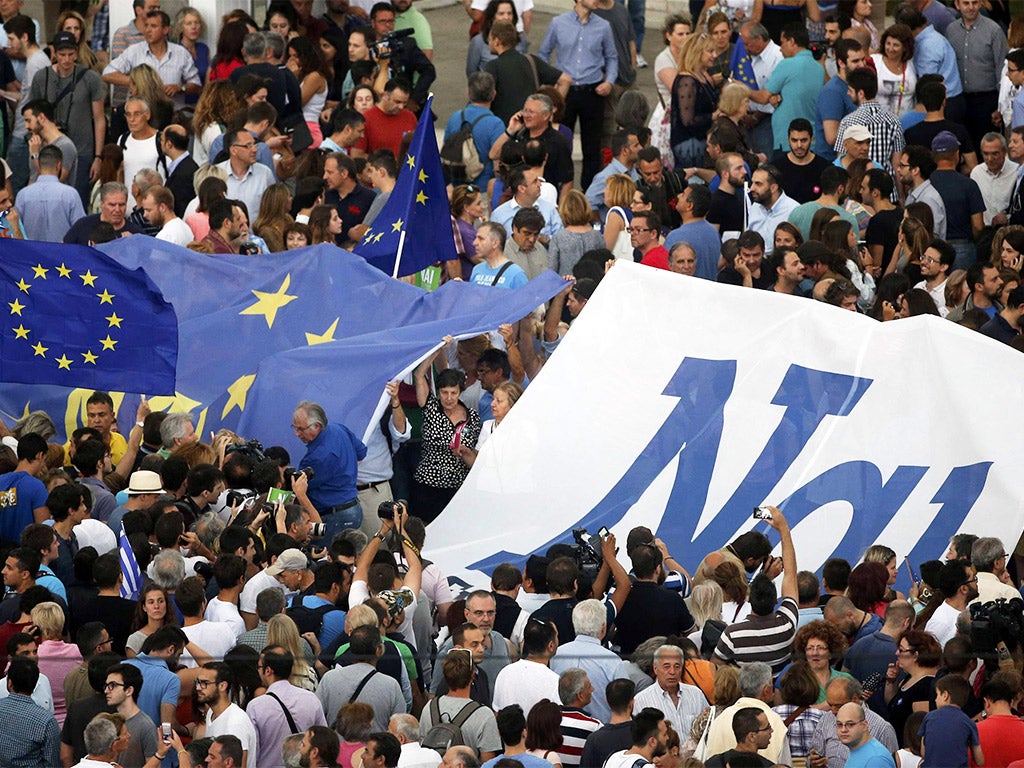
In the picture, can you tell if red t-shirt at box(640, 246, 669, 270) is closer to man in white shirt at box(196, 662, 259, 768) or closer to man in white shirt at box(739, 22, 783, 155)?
man in white shirt at box(739, 22, 783, 155)

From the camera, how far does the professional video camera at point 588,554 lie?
37.4 ft

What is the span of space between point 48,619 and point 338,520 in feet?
10.2

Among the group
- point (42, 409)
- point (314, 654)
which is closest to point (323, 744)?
point (314, 654)

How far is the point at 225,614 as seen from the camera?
10.5 m

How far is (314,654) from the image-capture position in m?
10.1

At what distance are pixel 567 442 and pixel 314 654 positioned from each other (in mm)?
3313

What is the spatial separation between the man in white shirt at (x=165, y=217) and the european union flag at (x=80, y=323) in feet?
7.06

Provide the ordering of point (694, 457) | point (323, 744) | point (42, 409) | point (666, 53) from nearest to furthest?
point (323, 744) → point (694, 457) → point (42, 409) → point (666, 53)

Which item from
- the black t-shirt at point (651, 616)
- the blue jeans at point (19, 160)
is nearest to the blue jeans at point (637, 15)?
the blue jeans at point (19, 160)

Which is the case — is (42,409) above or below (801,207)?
below

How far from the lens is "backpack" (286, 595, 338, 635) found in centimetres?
1050

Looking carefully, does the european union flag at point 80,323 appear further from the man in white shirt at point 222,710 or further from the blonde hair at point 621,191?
the blonde hair at point 621,191

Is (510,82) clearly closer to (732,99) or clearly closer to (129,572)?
(732,99)

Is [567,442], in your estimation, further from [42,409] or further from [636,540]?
[42,409]
